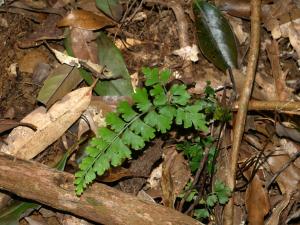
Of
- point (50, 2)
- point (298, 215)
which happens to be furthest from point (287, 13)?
point (50, 2)

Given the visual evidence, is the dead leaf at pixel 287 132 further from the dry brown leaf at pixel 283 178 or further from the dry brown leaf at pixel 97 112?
the dry brown leaf at pixel 97 112

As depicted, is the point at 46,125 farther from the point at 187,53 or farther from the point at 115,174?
the point at 187,53

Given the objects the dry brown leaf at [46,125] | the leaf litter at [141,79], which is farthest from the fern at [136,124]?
the dry brown leaf at [46,125]

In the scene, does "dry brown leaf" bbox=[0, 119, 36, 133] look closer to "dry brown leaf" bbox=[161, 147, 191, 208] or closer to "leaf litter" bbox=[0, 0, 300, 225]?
"leaf litter" bbox=[0, 0, 300, 225]

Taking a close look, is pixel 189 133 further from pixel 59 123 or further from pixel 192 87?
pixel 59 123

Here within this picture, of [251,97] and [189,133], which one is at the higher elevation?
[251,97]

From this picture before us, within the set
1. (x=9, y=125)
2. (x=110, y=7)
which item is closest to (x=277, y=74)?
A: (x=110, y=7)
